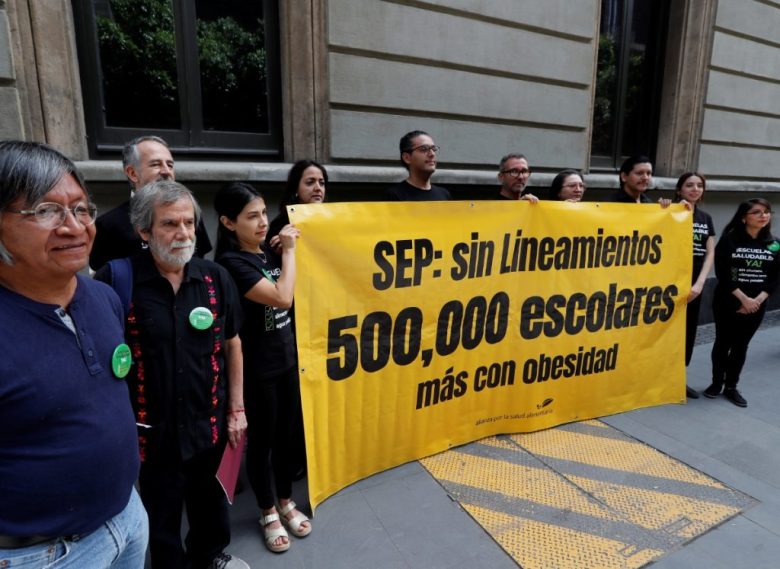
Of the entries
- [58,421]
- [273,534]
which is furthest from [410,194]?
[58,421]

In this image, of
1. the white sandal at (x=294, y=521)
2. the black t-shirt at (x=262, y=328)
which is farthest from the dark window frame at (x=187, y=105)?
the white sandal at (x=294, y=521)

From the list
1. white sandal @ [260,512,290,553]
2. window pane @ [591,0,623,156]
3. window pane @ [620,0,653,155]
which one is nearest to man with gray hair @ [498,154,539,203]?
white sandal @ [260,512,290,553]

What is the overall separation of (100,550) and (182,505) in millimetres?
743

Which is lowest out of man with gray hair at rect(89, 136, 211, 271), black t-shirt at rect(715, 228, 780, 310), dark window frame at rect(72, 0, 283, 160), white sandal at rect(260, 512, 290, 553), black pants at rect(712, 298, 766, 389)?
white sandal at rect(260, 512, 290, 553)

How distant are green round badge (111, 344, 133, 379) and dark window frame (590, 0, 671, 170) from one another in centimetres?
691

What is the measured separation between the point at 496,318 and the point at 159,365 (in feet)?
7.38

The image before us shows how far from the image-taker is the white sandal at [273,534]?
2.52 metres

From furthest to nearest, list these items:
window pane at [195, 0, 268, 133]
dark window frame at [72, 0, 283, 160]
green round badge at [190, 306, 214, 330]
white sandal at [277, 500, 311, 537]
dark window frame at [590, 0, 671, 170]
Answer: dark window frame at [590, 0, 671, 170] → window pane at [195, 0, 268, 133] → dark window frame at [72, 0, 283, 160] → white sandal at [277, 500, 311, 537] → green round badge at [190, 306, 214, 330]

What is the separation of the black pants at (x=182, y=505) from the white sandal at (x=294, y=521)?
15.9 inches

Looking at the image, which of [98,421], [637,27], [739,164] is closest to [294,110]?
[98,421]

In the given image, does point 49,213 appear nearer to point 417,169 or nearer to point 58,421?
point 58,421

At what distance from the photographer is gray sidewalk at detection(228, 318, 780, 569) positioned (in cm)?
247

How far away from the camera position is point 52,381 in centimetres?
→ 120

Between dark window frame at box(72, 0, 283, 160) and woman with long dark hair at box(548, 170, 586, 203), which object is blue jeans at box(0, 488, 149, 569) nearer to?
dark window frame at box(72, 0, 283, 160)
